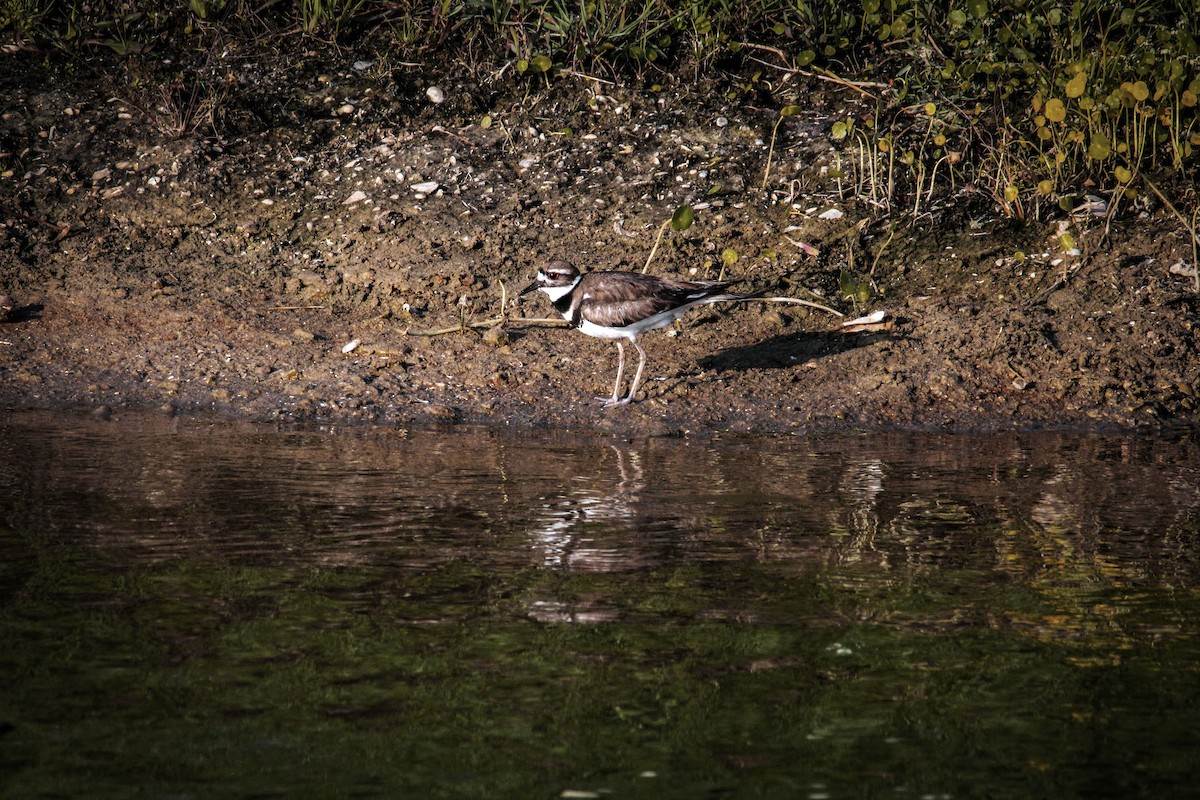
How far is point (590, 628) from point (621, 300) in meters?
4.16

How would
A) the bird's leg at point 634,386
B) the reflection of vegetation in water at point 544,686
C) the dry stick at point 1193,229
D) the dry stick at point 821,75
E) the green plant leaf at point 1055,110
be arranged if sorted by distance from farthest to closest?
the dry stick at point 821,75 < the green plant leaf at point 1055,110 < the dry stick at point 1193,229 < the bird's leg at point 634,386 < the reflection of vegetation in water at point 544,686

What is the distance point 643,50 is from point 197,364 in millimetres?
4721

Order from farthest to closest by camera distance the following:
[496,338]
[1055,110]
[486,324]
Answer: [1055,110], [486,324], [496,338]

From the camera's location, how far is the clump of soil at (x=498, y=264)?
807cm

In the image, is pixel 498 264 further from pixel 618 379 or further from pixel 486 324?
pixel 618 379

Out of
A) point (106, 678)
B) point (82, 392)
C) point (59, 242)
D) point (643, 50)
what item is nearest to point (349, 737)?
point (106, 678)

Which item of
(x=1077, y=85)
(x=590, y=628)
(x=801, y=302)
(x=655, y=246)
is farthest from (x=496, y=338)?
(x=590, y=628)

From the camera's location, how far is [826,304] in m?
8.97

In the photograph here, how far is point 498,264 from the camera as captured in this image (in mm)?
9289

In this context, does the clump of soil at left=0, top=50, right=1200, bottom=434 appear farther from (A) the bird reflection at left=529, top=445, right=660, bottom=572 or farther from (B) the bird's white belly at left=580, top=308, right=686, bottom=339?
(A) the bird reflection at left=529, top=445, right=660, bottom=572

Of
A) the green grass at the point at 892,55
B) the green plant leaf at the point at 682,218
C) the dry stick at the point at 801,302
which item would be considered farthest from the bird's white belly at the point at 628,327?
the green grass at the point at 892,55

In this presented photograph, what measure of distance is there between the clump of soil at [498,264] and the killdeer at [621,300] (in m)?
0.35

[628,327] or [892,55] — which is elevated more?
[892,55]

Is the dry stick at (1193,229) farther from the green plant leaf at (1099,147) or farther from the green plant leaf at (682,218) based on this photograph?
the green plant leaf at (682,218)
